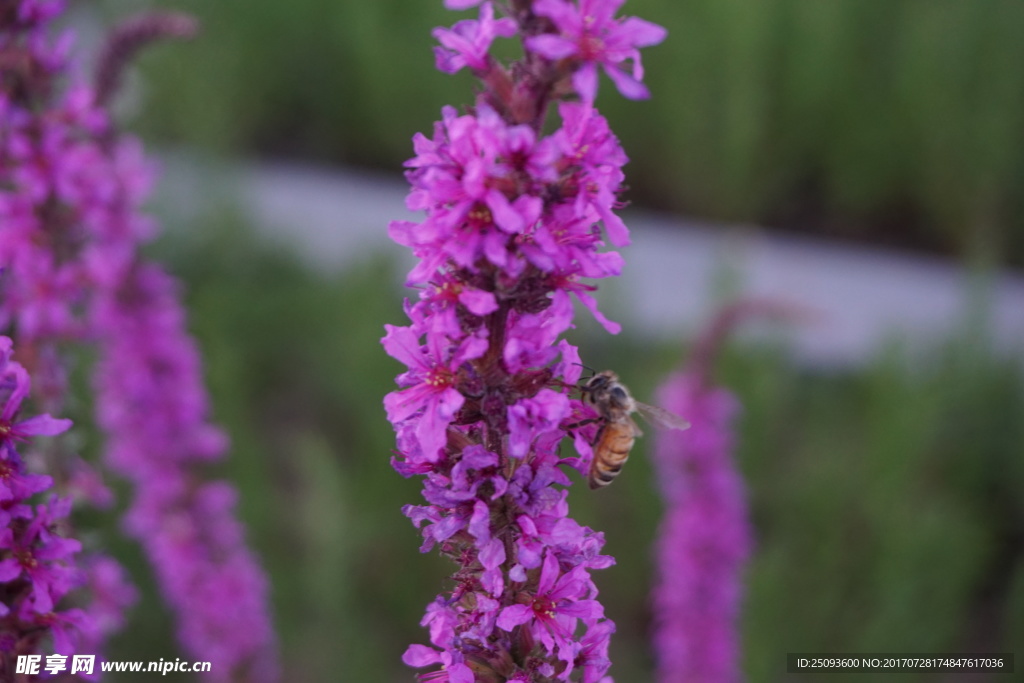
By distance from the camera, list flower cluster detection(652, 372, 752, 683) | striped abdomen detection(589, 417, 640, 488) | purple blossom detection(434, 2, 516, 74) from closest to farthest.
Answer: purple blossom detection(434, 2, 516, 74) < striped abdomen detection(589, 417, 640, 488) < flower cluster detection(652, 372, 752, 683)

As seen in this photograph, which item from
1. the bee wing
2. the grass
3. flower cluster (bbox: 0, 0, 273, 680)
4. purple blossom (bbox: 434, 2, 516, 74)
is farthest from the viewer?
the grass

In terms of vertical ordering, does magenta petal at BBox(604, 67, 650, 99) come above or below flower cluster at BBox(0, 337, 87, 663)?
above

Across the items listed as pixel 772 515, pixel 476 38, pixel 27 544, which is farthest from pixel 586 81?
pixel 772 515

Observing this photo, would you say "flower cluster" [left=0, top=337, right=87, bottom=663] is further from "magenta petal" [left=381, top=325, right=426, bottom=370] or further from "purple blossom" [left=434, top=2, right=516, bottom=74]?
"purple blossom" [left=434, top=2, right=516, bottom=74]

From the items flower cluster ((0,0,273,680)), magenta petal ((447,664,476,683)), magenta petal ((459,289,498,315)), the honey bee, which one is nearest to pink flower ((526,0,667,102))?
magenta petal ((459,289,498,315))

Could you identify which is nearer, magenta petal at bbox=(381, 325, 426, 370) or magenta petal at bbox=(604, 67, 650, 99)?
magenta petal at bbox=(604, 67, 650, 99)

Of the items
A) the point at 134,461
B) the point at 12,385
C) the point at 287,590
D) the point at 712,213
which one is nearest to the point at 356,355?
the point at 287,590

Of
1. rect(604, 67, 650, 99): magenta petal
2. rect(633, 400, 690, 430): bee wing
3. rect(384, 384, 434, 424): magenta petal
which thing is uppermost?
rect(604, 67, 650, 99): magenta petal
